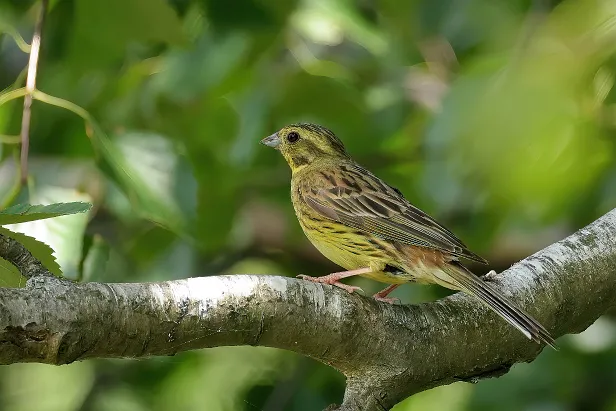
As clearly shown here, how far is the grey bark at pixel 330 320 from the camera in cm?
217

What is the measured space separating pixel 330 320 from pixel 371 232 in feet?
4.17

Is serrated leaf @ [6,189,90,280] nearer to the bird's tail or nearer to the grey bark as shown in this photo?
the grey bark

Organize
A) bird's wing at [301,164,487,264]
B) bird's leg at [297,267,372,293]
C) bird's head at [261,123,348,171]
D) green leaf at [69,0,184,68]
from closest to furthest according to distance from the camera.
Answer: bird's leg at [297,267,372,293] → bird's wing at [301,164,487,264] → green leaf at [69,0,184,68] → bird's head at [261,123,348,171]

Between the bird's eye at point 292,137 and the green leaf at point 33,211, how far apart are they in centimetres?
257

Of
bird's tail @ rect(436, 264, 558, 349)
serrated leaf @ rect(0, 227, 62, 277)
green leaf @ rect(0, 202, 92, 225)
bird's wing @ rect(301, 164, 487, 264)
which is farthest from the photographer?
bird's wing @ rect(301, 164, 487, 264)

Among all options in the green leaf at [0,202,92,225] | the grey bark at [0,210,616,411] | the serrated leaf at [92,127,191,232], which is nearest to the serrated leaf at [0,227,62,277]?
the grey bark at [0,210,616,411]

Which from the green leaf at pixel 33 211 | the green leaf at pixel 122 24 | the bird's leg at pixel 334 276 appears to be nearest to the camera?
the green leaf at pixel 33 211

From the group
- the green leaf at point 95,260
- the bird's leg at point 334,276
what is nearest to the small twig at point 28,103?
the green leaf at point 95,260

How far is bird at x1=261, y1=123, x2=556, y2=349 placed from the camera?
3.41m

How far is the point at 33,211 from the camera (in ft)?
7.25

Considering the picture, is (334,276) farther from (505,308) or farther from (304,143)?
(304,143)

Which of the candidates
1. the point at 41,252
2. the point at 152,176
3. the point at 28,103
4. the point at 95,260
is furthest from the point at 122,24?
the point at 41,252

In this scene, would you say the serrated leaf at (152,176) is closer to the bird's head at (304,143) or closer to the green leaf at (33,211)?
the bird's head at (304,143)

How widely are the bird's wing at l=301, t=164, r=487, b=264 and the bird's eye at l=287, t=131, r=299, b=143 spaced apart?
0.30 meters
